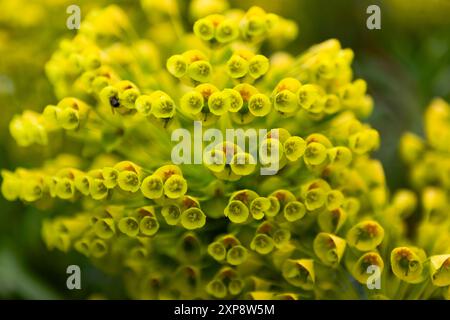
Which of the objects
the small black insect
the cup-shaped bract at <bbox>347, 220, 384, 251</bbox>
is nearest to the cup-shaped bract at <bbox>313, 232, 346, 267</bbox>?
the cup-shaped bract at <bbox>347, 220, 384, 251</bbox>

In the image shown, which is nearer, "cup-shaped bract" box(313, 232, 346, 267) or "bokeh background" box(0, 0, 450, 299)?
"cup-shaped bract" box(313, 232, 346, 267)

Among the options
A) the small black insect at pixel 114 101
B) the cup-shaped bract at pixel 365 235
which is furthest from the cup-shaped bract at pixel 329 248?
the small black insect at pixel 114 101

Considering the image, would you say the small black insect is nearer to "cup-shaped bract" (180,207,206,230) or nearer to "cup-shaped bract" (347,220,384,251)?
"cup-shaped bract" (180,207,206,230)

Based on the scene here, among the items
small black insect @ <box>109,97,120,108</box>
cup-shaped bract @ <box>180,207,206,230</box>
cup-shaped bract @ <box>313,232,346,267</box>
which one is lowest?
cup-shaped bract @ <box>313,232,346,267</box>

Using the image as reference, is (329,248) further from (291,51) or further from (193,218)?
(291,51)

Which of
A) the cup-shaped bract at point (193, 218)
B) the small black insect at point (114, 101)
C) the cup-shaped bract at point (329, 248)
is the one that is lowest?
the cup-shaped bract at point (329, 248)

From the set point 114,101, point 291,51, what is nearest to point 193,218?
point 114,101

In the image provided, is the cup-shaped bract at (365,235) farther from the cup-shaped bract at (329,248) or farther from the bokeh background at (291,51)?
the bokeh background at (291,51)

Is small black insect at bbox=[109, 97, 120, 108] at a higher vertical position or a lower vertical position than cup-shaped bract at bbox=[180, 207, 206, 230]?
higher

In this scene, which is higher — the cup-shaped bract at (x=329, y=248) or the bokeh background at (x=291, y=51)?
the bokeh background at (x=291, y=51)

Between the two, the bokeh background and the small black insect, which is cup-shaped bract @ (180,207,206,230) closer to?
the small black insect
